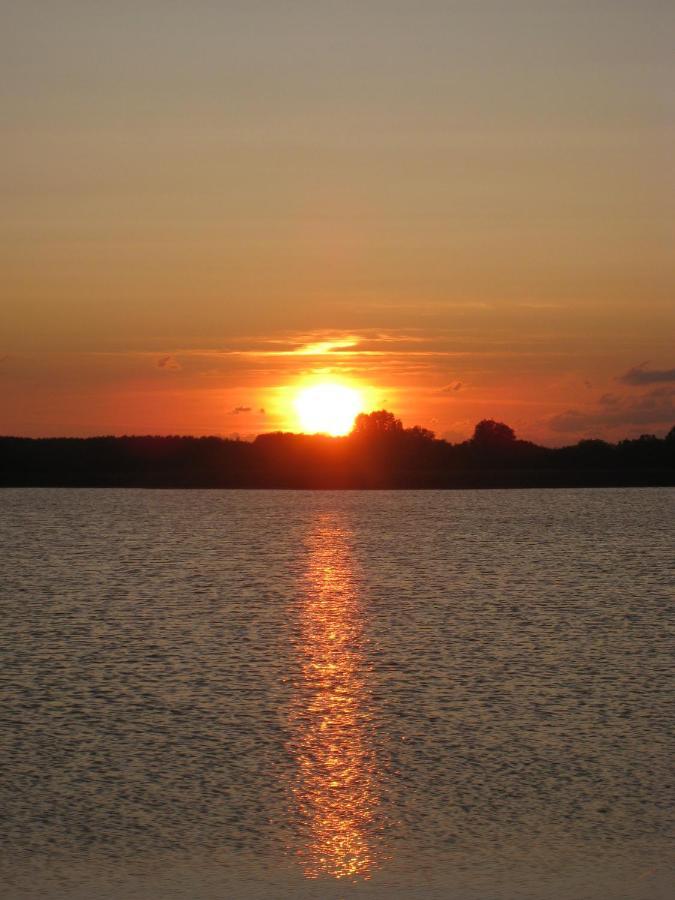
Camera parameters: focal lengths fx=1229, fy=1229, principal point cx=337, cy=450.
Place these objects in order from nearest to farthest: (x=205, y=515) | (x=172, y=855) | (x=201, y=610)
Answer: (x=172, y=855), (x=201, y=610), (x=205, y=515)

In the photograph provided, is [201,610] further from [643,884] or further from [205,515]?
[205,515]

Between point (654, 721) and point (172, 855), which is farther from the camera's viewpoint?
point (654, 721)

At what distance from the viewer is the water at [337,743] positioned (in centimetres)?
1500

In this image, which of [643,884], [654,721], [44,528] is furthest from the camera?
[44,528]

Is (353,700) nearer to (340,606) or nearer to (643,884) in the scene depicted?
(643,884)

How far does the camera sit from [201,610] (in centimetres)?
4478

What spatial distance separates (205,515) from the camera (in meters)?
156

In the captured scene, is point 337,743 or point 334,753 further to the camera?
point 337,743

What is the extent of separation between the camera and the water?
15.0 meters

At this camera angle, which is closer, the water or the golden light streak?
the water

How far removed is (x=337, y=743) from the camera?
72.3ft

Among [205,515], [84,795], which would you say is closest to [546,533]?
[205,515]

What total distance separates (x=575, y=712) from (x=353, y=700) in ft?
15.7

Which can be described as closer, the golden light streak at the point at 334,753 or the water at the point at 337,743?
Answer: the water at the point at 337,743
